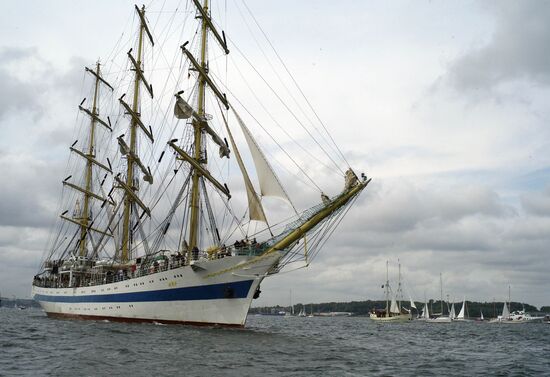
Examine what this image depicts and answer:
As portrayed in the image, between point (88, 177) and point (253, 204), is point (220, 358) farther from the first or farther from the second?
point (88, 177)

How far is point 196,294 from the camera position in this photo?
3231cm

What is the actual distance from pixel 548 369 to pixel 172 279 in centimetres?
2127

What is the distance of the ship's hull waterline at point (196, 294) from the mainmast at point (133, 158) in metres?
14.1

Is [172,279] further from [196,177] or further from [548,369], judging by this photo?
[548,369]

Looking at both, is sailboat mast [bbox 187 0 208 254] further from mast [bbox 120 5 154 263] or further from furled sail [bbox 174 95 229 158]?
mast [bbox 120 5 154 263]

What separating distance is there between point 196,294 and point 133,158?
24463mm

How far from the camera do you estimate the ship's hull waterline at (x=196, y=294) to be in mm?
31500

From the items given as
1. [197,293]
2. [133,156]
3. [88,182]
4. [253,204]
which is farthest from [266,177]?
[88,182]

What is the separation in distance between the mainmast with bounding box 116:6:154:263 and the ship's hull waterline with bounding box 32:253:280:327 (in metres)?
14.1

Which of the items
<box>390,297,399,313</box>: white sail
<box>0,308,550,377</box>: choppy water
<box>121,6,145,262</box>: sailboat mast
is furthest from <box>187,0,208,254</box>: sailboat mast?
<box>390,297,399,313</box>: white sail

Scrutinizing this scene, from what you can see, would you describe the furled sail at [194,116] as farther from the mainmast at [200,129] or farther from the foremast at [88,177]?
the foremast at [88,177]

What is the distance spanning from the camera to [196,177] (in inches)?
1529

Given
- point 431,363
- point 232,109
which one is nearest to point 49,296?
point 232,109

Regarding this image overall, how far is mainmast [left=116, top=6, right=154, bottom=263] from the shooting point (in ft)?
168
